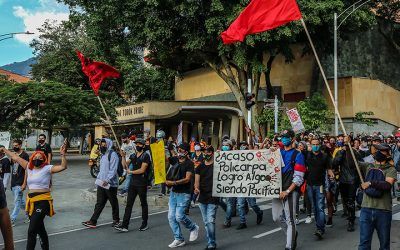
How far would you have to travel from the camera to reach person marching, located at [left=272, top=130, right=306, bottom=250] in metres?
7.15

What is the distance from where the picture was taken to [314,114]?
22.7m

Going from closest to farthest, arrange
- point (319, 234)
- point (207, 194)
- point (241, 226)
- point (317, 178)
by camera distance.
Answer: point (207, 194), point (319, 234), point (317, 178), point (241, 226)

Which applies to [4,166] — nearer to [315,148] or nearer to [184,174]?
[184,174]

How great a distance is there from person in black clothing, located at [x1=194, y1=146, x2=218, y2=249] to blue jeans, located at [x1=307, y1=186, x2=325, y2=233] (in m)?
1.93

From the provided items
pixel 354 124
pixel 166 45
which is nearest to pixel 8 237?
pixel 166 45

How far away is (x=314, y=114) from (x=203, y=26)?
23.0 ft

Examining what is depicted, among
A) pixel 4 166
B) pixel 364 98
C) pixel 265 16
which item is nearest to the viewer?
pixel 265 16

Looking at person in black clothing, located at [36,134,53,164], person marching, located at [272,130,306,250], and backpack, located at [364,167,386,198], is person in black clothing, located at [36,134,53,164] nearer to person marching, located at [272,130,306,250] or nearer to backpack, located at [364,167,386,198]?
person marching, located at [272,130,306,250]

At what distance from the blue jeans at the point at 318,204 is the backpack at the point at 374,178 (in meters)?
2.38

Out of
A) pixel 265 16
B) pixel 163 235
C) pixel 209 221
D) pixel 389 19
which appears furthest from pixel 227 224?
pixel 389 19

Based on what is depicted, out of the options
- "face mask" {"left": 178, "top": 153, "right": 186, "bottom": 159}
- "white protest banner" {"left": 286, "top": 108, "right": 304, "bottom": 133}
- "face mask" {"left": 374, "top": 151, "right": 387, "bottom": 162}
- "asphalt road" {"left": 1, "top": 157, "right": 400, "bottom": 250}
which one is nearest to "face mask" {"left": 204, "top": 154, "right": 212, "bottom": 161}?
"face mask" {"left": 178, "top": 153, "right": 186, "bottom": 159}

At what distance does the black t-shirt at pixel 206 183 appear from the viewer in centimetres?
763

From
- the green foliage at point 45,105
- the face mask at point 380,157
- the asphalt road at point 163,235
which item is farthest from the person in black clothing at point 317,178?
the green foliage at point 45,105

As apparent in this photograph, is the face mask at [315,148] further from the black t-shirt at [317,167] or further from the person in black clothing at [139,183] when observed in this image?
the person in black clothing at [139,183]
